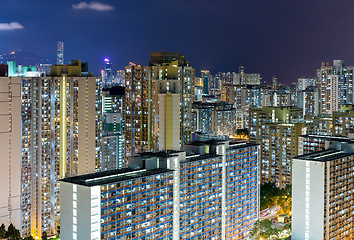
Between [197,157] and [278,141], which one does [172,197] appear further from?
[278,141]

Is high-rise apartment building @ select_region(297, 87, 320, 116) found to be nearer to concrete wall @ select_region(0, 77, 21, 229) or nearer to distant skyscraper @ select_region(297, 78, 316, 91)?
distant skyscraper @ select_region(297, 78, 316, 91)

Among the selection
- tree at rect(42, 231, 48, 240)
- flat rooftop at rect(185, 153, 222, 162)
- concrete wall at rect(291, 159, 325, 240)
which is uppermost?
flat rooftop at rect(185, 153, 222, 162)

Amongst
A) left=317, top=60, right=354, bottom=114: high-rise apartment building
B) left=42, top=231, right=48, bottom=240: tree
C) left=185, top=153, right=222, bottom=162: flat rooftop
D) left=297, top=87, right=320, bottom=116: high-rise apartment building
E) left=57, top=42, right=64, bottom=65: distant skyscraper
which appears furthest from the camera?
left=297, top=87, right=320, bottom=116: high-rise apartment building

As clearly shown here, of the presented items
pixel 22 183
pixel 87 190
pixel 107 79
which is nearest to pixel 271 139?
pixel 22 183

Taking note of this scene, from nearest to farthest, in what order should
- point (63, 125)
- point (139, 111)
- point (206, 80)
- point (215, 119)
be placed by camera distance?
point (63, 125) < point (139, 111) < point (215, 119) < point (206, 80)

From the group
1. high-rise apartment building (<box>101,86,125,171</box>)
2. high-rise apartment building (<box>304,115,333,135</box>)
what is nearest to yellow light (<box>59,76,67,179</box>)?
high-rise apartment building (<box>101,86,125,171</box>)

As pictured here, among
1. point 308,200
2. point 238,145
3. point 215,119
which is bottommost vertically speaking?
point 308,200

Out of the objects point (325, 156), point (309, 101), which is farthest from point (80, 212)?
point (309, 101)
